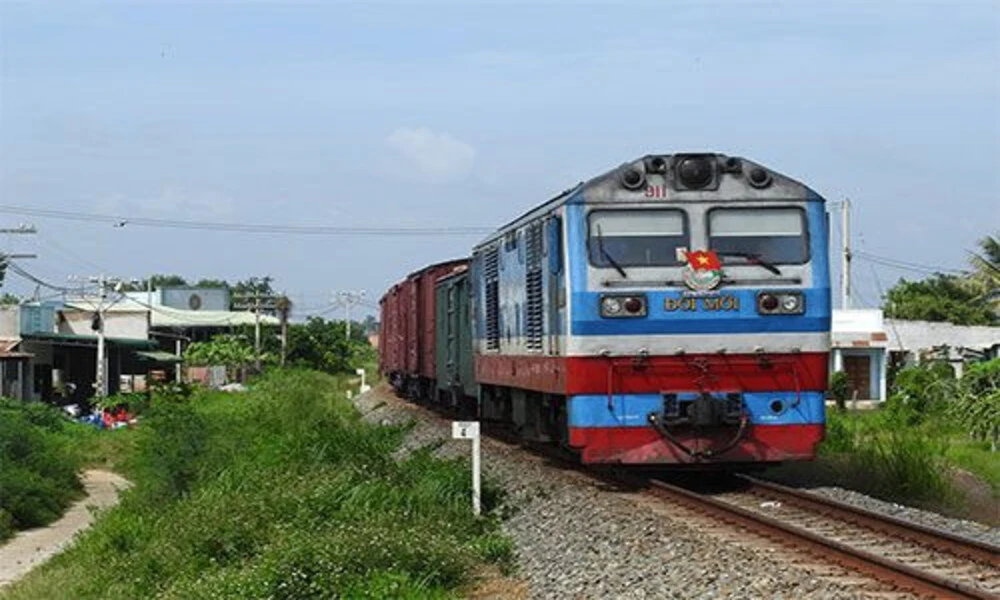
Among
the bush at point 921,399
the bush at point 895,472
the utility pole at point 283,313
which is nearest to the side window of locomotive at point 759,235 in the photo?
the bush at point 895,472

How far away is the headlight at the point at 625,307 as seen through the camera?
14594 mm

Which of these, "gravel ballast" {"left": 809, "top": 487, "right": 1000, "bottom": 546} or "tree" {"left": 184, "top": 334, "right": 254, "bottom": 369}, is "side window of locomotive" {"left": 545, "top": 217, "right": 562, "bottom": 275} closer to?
"gravel ballast" {"left": 809, "top": 487, "right": 1000, "bottom": 546}

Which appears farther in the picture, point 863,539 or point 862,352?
point 862,352

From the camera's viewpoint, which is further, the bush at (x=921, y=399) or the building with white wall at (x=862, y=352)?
the building with white wall at (x=862, y=352)

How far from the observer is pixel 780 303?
1475 centimetres

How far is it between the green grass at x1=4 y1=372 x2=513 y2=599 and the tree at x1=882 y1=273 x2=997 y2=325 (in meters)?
49.0

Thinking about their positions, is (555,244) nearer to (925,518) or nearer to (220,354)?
(925,518)

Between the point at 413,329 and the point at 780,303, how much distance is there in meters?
21.9

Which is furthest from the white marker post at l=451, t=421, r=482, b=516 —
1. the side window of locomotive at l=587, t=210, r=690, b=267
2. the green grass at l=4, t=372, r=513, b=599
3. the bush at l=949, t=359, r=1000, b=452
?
the bush at l=949, t=359, r=1000, b=452

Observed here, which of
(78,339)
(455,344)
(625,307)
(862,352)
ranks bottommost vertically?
(862,352)

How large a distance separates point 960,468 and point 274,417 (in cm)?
1109

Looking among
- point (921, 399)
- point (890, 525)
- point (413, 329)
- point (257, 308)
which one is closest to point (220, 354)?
point (257, 308)

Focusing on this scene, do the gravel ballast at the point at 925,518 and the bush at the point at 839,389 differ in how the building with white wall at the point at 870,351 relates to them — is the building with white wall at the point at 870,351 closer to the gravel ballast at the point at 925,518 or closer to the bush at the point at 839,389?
the bush at the point at 839,389

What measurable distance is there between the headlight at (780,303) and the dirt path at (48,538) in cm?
900
